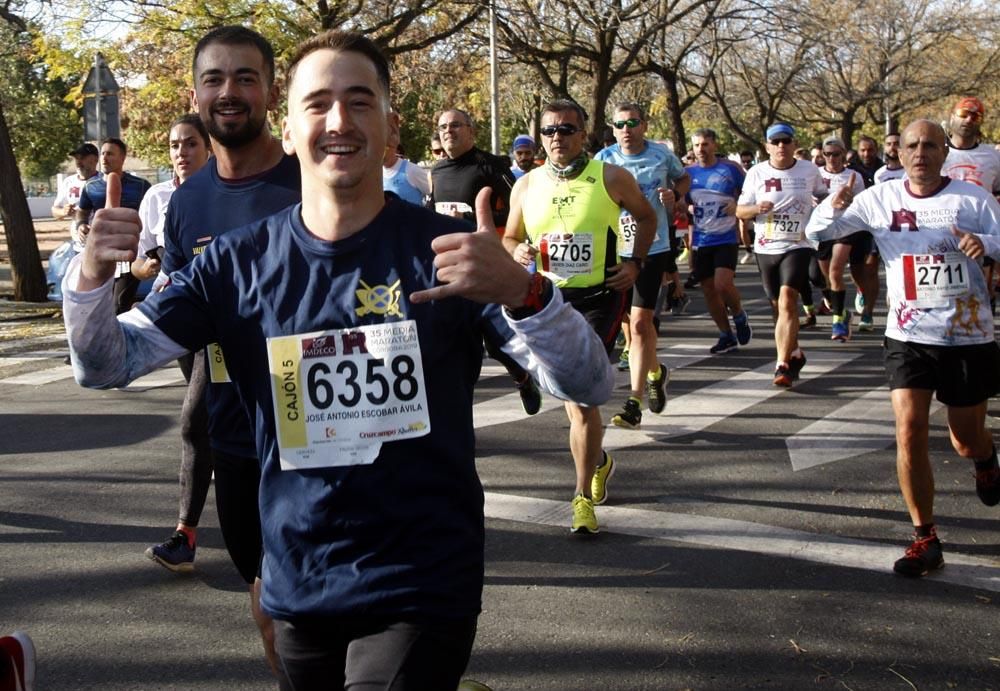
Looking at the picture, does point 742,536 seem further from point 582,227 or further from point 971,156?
point 971,156

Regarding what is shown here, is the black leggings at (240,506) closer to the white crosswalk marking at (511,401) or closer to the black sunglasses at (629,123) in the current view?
the white crosswalk marking at (511,401)

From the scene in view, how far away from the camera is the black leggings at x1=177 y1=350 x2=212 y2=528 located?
212 inches

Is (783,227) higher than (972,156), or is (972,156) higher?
(972,156)

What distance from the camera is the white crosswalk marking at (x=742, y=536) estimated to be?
5508mm

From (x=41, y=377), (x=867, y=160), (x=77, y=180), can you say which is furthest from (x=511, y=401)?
(x=867, y=160)

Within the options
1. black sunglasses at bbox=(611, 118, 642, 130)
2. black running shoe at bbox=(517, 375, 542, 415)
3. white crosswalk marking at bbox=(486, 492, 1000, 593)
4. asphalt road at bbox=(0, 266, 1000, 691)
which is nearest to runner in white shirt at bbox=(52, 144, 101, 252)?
asphalt road at bbox=(0, 266, 1000, 691)

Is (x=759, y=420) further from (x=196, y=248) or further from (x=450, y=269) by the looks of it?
(x=450, y=269)

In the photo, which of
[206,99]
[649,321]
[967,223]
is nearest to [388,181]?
[649,321]

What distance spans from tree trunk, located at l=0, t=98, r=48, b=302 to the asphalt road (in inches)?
343

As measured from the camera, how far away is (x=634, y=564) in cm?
559

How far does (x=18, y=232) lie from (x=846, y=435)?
1294 cm

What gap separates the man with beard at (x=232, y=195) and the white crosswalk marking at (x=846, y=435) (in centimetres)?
442

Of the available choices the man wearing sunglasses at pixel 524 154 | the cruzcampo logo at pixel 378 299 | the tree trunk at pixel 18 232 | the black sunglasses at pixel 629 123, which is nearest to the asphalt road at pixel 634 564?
the cruzcampo logo at pixel 378 299

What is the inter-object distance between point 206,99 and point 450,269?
80.9 inches
